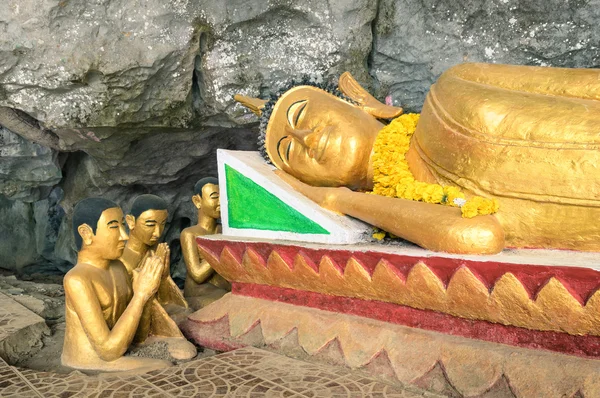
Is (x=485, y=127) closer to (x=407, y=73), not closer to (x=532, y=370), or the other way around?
(x=532, y=370)

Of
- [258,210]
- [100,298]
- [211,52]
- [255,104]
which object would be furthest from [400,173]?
[211,52]

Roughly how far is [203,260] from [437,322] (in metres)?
1.95

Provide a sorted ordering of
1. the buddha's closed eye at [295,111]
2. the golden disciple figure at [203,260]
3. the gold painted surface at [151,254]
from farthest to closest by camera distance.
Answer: the golden disciple figure at [203,260] < the buddha's closed eye at [295,111] < the gold painted surface at [151,254]

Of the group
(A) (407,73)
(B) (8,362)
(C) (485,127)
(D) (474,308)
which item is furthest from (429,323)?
(A) (407,73)

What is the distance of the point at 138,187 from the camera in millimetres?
5500

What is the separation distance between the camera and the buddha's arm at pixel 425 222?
227 cm

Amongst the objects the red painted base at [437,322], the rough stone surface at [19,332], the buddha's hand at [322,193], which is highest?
the buddha's hand at [322,193]

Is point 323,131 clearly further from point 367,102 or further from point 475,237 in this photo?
point 475,237

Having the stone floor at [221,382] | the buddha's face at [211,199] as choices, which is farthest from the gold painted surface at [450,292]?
the buddha's face at [211,199]

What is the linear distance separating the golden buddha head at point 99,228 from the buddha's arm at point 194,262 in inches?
41.0

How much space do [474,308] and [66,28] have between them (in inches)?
128

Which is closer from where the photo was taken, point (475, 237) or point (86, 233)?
point (475, 237)

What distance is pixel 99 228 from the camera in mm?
2734

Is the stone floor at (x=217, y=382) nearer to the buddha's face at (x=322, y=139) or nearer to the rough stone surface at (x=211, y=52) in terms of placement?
the buddha's face at (x=322, y=139)
